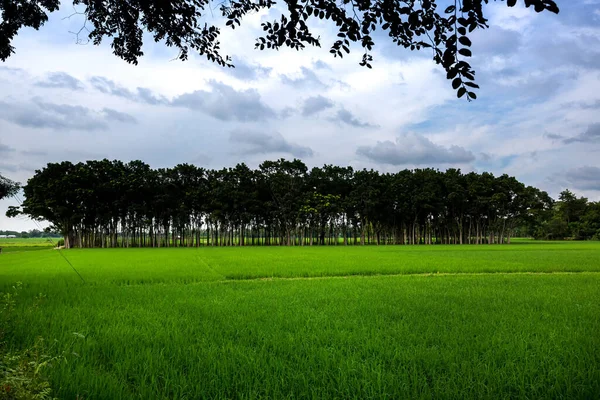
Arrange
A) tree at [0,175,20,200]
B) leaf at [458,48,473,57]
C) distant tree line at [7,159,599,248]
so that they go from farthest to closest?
distant tree line at [7,159,599,248], tree at [0,175,20,200], leaf at [458,48,473,57]

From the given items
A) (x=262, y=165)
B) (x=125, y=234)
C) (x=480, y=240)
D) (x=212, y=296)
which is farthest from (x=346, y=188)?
(x=212, y=296)

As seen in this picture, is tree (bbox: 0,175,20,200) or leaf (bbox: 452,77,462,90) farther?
tree (bbox: 0,175,20,200)

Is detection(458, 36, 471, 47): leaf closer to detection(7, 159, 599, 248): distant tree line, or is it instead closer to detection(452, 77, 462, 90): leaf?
detection(452, 77, 462, 90): leaf

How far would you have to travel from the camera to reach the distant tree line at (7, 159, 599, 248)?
53781 mm

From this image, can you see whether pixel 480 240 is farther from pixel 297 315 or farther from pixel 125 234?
pixel 297 315

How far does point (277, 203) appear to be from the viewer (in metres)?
60.2

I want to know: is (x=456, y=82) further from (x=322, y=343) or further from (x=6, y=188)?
(x=6, y=188)

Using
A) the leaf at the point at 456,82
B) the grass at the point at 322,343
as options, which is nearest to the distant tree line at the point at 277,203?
Result: the grass at the point at 322,343

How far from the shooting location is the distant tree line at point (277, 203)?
5378 cm

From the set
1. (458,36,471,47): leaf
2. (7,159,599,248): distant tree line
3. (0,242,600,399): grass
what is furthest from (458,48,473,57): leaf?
(7,159,599,248): distant tree line

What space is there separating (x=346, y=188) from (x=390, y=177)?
862cm

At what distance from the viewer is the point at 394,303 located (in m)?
8.44

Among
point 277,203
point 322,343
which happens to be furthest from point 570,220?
point 322,343

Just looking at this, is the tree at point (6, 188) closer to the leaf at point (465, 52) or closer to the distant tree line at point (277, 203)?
the leaf at point (465, 52)
